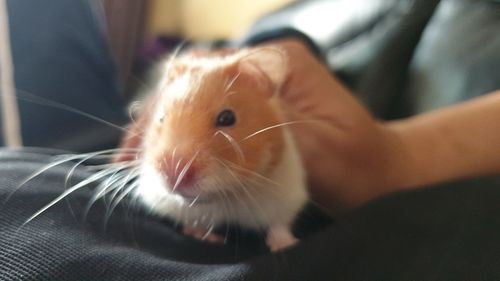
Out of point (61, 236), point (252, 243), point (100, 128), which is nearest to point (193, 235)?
point (252, 243)

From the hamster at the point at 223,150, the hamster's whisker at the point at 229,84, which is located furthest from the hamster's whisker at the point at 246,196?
the hamster's whisker at the point at 229,84

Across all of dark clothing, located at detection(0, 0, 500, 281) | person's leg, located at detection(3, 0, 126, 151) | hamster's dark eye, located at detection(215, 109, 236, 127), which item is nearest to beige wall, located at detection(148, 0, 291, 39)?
person's leg, located at detection(3, 0, 126, 151)

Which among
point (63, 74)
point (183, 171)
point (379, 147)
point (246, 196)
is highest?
point (63, 74)

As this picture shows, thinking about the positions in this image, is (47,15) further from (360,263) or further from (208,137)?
(360,263)

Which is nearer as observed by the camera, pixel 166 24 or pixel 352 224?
pixel 352 224

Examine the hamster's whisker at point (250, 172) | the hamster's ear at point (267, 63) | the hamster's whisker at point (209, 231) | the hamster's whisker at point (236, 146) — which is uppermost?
the hamster's ear at point (267, 63)

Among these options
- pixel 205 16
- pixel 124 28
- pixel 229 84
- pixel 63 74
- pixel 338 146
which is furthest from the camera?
pixel 205 16

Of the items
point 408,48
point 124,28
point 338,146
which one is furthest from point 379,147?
point 124,28

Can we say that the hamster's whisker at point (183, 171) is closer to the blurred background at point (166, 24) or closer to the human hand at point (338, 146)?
the human hand at point (338, 146)

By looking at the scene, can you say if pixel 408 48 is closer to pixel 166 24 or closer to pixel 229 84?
pixel 229 84
